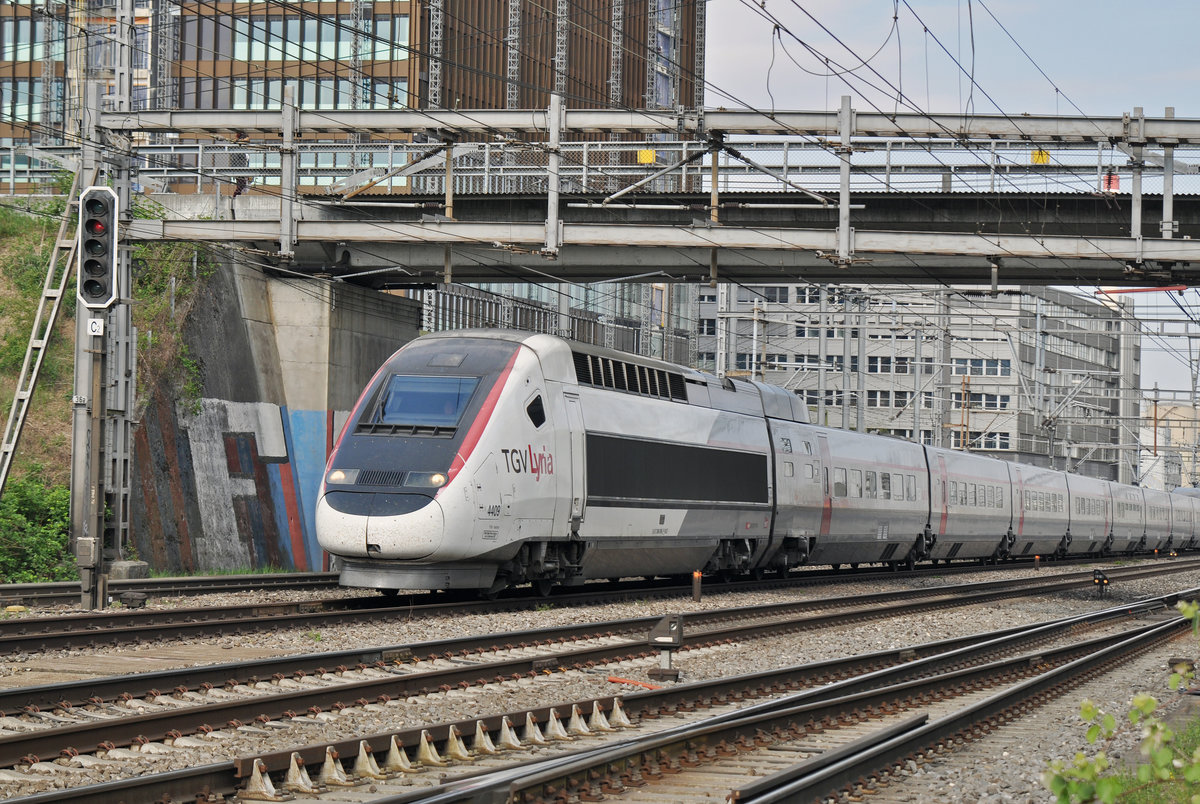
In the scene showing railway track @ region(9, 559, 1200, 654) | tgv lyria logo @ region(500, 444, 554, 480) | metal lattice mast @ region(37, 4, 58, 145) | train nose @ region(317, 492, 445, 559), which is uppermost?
metal lattice mast @ region(37, 4, 58, 145)

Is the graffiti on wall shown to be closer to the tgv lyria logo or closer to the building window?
the tgv lyria logo

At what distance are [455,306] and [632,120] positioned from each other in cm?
3421

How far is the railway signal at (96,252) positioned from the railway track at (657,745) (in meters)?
8.07

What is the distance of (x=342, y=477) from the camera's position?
17.8 metres

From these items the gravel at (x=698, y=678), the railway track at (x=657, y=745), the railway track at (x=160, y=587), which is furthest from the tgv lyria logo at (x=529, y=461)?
the railway track at (x=657, y=745)

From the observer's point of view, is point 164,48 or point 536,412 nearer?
point 536,412

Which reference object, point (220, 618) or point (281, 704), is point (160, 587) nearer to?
point (220, 618)

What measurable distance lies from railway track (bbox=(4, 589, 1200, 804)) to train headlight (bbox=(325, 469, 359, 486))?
5.82m

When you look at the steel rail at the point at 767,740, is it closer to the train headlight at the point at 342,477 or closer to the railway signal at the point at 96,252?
the train headlight at the point at 342,477

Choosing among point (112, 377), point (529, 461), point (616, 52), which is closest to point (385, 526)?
point (529, 461)

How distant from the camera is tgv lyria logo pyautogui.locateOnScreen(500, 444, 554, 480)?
18.2m

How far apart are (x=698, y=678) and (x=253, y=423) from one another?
16834 mm

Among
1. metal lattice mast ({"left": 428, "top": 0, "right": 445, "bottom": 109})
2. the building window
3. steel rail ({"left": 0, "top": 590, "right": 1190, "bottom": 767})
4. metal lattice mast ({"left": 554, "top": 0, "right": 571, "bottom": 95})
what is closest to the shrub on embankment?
steel rail ({"left": 0, "top": 590, "right": 1190, "bottom": 767})

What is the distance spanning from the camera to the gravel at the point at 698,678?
8945mm
